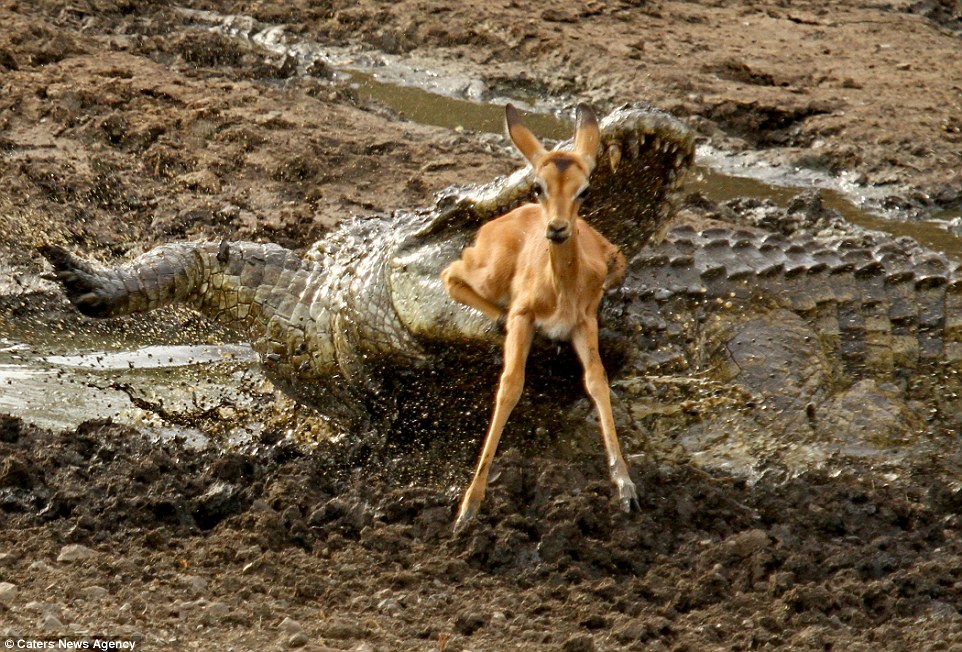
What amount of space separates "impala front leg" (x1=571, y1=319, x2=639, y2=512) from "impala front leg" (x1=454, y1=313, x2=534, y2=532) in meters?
0.16

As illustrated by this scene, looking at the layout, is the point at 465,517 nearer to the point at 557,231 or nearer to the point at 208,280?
the point at 557,231

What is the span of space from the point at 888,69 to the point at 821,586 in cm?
779

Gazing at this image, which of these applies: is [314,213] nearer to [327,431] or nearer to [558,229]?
[327,431]

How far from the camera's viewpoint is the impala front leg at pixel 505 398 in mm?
3957

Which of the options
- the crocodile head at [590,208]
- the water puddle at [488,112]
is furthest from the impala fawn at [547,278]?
the water puddle at [488,112]

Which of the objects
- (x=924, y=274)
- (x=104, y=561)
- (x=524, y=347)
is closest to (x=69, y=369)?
(x=104, y=561)

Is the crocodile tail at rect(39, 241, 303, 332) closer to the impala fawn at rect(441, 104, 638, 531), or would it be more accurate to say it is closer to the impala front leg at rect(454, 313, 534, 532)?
the impala fawn at rect(441, 104, 638, 531)

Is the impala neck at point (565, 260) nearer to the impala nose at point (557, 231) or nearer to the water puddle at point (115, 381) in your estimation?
the impala nose at point (557, 231)

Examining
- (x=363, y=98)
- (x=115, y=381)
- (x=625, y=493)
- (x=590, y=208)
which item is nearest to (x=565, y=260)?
(x=625, y=493)

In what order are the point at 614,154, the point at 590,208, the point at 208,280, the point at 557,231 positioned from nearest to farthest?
the point at 557,231 < the point at 614,154 < the point at 590,208 < the point at 208,280

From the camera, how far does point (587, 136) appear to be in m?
3.87

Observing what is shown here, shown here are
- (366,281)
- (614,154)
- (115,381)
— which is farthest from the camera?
(115,381)

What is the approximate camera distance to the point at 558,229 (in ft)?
11.6

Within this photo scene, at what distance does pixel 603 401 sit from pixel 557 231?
64 cm
